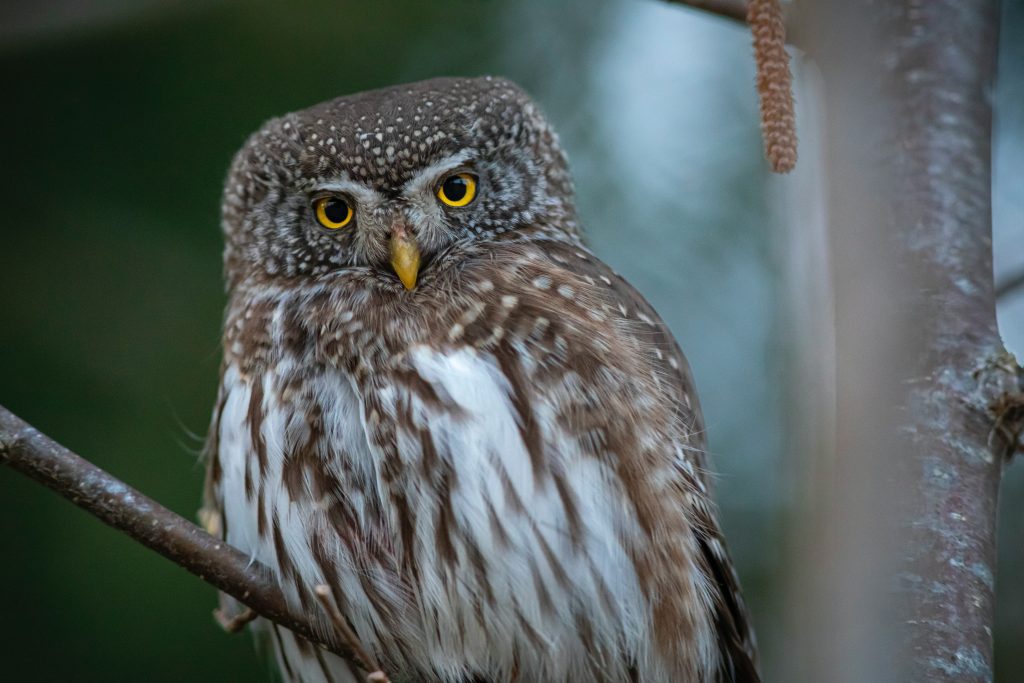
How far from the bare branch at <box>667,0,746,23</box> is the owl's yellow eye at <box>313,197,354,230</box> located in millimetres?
920

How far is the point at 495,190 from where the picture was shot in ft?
9.20

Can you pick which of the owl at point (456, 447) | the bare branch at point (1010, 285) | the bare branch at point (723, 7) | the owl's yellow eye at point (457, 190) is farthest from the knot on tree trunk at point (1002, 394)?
the owl's yellow eye at point (457, 190)

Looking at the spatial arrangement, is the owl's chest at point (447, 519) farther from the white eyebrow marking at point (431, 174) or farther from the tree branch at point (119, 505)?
the white eyebrow marking at point (431, 174)

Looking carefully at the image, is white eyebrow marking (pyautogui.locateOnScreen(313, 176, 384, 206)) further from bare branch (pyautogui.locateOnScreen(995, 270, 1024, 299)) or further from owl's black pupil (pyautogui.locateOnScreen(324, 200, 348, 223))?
bare branch (pyautogui.locateOnScreen(995, 270, 1024, 299))

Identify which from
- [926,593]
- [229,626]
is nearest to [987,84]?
[926,593]

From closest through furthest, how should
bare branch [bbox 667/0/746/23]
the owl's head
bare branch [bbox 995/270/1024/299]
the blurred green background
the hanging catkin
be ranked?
the hanging catkin, bare branch [bbox 995/270/1024/299], bare branch [bbox 667/0/746/23], the owl's head, the blurred green background

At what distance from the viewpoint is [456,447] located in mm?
2322

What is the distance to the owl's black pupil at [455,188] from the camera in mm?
2713

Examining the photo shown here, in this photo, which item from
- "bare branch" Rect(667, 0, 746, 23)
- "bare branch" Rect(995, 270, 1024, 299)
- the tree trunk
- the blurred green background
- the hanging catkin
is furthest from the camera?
the blurred green background

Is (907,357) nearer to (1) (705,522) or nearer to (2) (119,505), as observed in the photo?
(1) (705,522)

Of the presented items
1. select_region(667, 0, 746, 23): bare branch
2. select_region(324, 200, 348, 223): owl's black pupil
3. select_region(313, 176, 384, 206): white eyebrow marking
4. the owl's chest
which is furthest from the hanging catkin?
select_region(324, 200, 348, 223): owl's black pupil

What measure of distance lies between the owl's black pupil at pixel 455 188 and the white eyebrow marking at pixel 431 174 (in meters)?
0.03

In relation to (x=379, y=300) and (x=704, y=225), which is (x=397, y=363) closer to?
(x=379, y=300)

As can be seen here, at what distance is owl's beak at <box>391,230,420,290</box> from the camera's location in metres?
2.54
